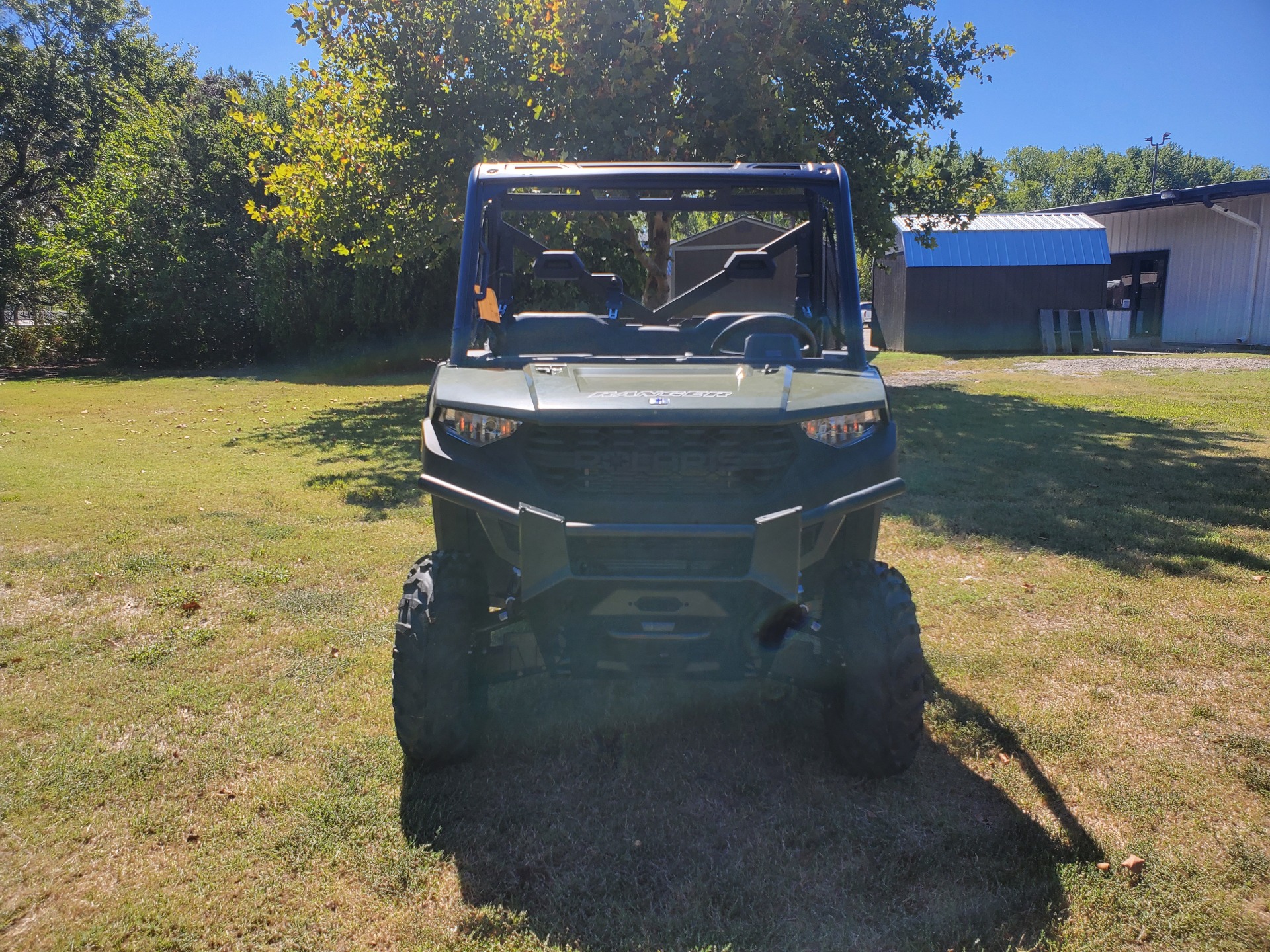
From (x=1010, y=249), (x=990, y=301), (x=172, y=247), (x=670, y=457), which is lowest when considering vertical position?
(x=670, y=457)

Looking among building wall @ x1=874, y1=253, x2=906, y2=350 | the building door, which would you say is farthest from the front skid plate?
the building door

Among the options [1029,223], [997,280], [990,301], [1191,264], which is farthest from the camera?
[1029,223]

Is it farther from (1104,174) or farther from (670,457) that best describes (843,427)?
(1104,174)

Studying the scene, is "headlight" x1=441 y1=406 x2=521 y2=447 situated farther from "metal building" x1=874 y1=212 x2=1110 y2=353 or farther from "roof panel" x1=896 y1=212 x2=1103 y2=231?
"roof panel" x1=896 y1=212 x2=1103 y2=231

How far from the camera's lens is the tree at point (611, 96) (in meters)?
11.2

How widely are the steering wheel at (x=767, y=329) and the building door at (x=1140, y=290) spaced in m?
25.8

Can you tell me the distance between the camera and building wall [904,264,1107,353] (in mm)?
24828

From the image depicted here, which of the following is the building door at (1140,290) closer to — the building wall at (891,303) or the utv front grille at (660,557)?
the building wall at (891,303)

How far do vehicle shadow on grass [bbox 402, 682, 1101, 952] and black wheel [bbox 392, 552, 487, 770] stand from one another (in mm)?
198

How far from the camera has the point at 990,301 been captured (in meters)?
25.2

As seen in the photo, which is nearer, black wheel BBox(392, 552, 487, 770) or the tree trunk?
black wheel BBox(392, 552, 487, 770)

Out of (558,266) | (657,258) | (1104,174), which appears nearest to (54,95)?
(657,258)

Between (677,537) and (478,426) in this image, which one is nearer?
(677,537)

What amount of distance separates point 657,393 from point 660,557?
19.3 inches
